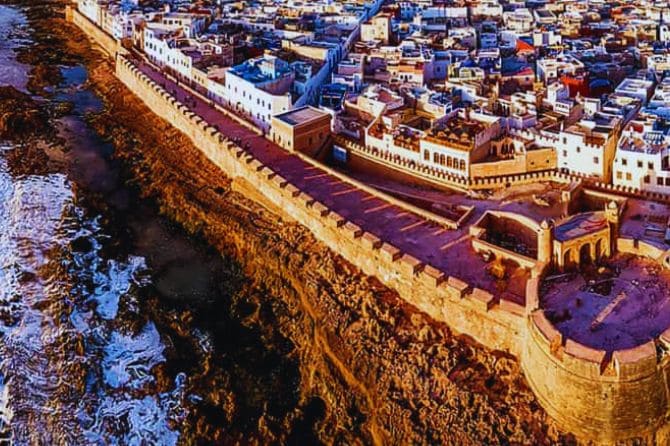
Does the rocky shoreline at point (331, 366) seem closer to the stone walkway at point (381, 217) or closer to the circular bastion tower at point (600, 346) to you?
the circular bastion tower at point (600, 346)

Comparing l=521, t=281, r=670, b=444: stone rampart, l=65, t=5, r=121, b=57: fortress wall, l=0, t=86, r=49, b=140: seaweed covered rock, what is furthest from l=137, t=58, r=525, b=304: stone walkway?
l=65, t=5, r=121, b=57: fortress wall

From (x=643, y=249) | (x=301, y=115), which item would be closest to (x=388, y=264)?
(x=643, y=249)

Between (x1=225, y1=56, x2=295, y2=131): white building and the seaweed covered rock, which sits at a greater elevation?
(x1=225, y1=56, x2=295, y2=131): white building

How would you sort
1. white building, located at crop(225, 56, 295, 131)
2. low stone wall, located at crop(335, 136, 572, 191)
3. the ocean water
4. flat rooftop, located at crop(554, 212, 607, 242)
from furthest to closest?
white building, located at crop(225, 56, 295, 131)
low stone wall, located at crop(335, 136, 572, 191)
flat rooftop, located at crop(554, 212, 607, 242)
the ocean water

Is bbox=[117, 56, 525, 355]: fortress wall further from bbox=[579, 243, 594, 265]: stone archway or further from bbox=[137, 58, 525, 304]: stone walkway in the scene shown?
bbox=[579, 243, 594, 265]: stone archway

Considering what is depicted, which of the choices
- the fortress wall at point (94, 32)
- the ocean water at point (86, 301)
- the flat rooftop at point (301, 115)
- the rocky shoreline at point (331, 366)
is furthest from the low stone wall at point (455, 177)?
the fortress wall at point (94, 32)

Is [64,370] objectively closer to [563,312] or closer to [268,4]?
[563,312]
